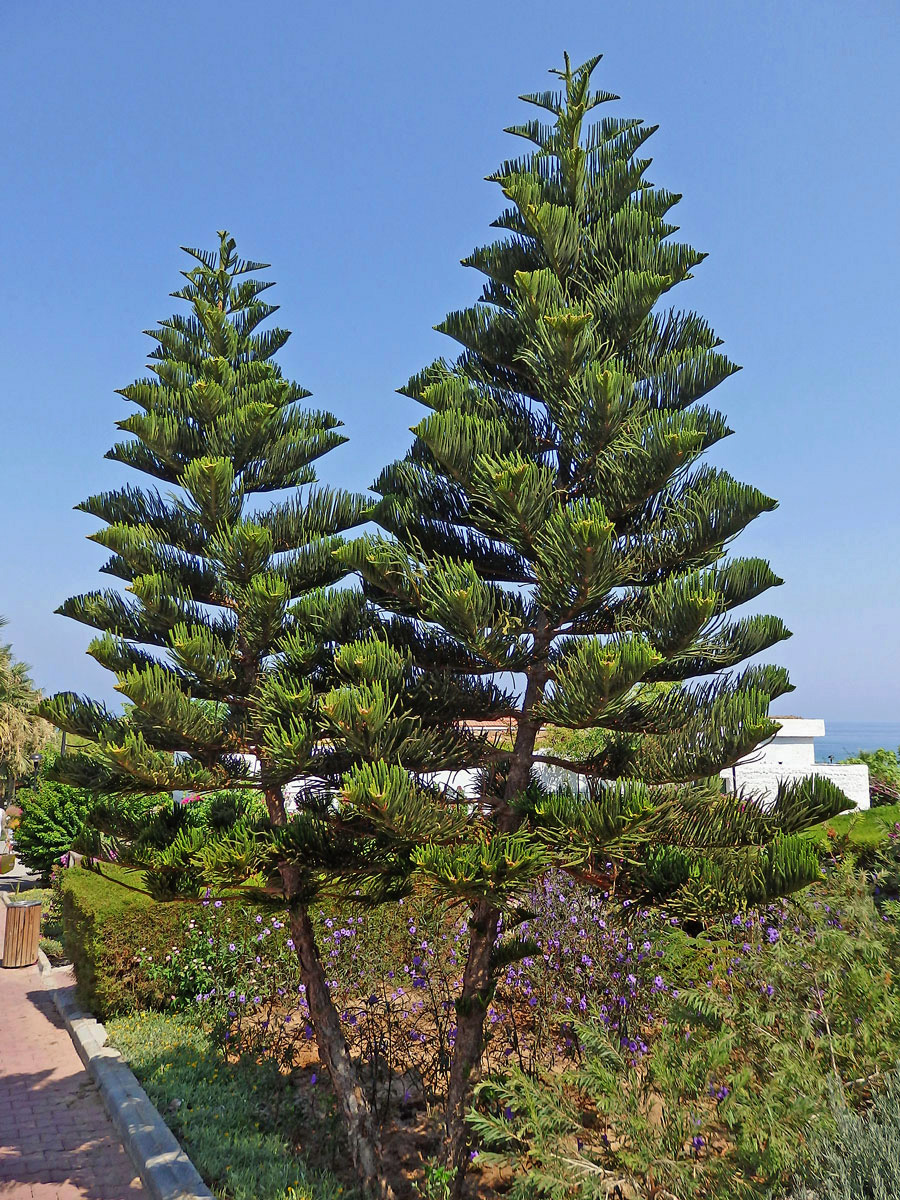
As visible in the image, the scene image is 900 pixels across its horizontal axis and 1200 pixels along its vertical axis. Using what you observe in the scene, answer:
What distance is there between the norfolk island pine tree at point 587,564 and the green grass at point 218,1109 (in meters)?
1.03

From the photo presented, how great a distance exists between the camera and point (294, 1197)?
407 cm

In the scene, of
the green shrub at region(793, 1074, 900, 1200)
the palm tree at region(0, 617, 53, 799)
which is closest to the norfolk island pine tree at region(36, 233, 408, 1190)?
the green shrub at region(793, 1074, 900, 1200)

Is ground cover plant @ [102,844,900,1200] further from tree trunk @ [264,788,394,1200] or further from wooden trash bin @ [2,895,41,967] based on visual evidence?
wooden trash bin @ [2,895,41,967]

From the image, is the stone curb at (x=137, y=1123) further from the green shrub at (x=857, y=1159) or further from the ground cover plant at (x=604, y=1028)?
the green shrub at (x=857, y=1159)

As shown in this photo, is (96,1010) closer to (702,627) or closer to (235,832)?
(235,832)

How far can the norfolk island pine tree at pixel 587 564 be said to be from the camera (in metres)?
3.31

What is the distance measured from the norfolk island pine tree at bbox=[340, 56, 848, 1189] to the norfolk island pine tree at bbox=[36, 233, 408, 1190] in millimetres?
658

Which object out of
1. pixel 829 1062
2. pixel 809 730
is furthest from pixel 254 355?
pixel 809 730

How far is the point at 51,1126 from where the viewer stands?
578 centimetres

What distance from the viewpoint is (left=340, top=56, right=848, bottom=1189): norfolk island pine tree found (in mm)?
3311

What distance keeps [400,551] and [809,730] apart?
2310 cm

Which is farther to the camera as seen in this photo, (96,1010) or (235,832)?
(96,1010)

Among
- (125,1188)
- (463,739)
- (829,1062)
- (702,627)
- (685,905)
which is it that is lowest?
(125,1188)

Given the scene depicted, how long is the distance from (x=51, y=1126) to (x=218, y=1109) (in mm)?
1334
